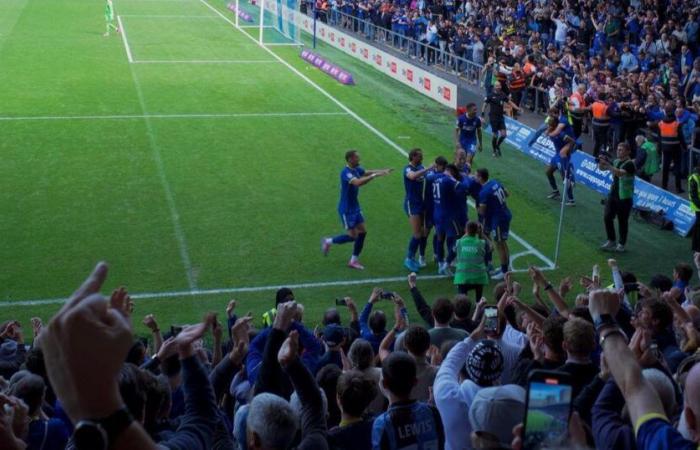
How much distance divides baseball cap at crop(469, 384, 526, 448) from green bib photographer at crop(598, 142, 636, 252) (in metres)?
11.9

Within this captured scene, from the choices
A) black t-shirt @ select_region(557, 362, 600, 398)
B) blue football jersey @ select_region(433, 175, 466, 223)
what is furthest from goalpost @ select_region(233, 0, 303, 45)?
black t-shirt @ select_region(557, 362, 600, 398)

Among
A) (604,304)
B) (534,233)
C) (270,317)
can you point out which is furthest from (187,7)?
(604,304)

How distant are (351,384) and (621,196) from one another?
11439 mm

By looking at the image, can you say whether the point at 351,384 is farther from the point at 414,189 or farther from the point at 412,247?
the point at 414,189

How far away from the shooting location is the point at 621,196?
628 inches

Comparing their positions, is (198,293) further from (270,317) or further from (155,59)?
Answer: (155,59)

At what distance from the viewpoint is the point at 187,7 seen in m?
54.1

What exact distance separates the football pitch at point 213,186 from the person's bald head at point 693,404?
9.72 m

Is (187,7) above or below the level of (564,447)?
below

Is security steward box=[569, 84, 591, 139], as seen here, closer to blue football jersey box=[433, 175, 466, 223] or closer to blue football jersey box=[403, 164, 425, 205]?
blue football jersey box=[403, 164, 425, 205]

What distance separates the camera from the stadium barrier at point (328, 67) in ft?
107

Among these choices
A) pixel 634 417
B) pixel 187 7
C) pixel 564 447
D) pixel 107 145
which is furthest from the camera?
pixel 187 7

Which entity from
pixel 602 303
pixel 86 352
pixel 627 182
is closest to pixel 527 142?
pixel 627 182

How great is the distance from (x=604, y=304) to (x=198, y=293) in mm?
10478
